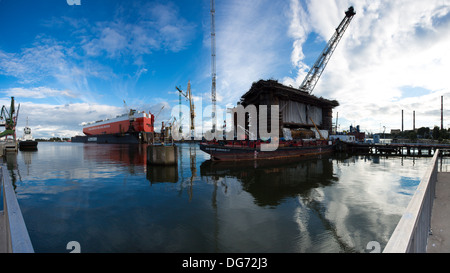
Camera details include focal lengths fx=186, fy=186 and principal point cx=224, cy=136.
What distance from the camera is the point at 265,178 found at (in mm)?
18156

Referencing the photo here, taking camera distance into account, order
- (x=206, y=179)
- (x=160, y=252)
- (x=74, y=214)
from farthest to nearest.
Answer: (x=206, y=179)
(x=74, y=214)
(x=160, y=252)

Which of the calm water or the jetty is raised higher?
the jetty

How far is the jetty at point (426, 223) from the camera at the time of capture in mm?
2261

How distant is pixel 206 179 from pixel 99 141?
124 m

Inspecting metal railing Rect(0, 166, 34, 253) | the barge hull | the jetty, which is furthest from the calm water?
the barge hull

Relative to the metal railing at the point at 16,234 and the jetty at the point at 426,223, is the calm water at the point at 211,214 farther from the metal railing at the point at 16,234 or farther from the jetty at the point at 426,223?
the metal railing at the point at 16,234

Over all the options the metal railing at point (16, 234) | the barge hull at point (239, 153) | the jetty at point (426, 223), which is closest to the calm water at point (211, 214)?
the jetty at point (426, 223)

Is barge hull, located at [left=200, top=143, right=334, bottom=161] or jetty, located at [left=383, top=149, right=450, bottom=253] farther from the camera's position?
barge hull, located at [left=200, top=143, right=334, bottom=161]

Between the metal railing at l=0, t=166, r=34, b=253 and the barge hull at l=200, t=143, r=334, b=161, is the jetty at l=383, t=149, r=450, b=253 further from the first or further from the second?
the barge hull at l=200, t=143, r=334, b=161

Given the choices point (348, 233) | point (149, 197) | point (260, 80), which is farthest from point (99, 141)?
point (348, 233)

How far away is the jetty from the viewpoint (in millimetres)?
2261

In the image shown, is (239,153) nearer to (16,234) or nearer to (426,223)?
(426,223)
